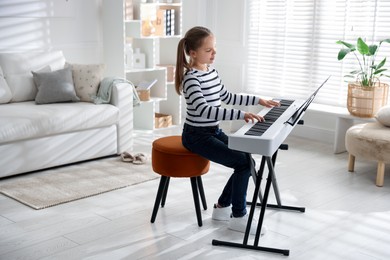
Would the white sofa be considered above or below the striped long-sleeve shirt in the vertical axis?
below

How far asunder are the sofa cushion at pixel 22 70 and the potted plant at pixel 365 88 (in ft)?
8.18

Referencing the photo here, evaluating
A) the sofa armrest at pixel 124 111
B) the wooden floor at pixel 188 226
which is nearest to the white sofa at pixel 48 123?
the sofa armrest at pixel 124 111

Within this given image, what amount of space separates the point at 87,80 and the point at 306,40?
214 cm

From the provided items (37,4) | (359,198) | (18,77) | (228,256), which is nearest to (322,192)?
(359,198)

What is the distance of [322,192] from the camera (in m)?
3.97

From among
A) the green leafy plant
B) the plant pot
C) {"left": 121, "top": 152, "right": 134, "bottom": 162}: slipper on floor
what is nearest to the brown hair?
{"left": 121, "top": 152, "right": 134, "bottom": 162}: slipper on floor

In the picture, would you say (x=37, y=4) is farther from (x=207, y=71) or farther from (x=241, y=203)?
(x=241, y=203)

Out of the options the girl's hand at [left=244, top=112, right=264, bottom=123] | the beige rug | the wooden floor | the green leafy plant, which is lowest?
the wooden floor

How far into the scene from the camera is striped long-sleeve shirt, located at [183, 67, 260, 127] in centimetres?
303

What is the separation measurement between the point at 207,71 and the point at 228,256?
3.34ft

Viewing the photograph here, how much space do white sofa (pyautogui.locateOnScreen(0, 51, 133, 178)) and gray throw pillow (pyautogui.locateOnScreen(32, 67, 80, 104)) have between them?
5 centimetres

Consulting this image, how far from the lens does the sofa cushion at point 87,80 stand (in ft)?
15.7

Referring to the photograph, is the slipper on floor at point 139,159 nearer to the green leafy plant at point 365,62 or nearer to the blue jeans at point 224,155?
the blue jeans at point 224,155

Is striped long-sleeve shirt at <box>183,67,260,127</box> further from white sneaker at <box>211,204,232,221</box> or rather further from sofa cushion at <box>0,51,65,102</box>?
sofa cushion at <box>0,51,65,102</box>
